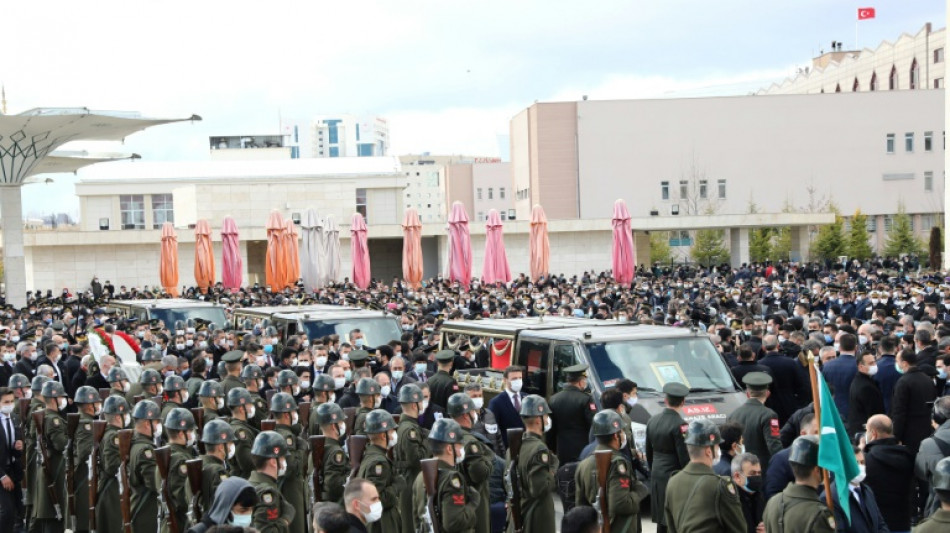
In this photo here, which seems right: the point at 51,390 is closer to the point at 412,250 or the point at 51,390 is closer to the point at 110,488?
the point at 110,488

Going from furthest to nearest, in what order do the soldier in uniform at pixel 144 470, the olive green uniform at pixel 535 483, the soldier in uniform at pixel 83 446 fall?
the soldier in uniform at pixel 83 446 → the soldier in uniform at pixel 144 470 → the olive green uniform at pixel 535 483

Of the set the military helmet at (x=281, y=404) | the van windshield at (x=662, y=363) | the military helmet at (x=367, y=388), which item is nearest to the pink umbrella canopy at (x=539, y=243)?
the van windshield at (x=662, y=363)

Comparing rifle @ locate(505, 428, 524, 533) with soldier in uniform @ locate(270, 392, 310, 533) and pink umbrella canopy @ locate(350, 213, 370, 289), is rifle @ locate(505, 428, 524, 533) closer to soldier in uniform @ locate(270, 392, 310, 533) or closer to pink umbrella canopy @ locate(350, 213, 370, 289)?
soldier in uniform @ locate(270, 392, 310, 533)

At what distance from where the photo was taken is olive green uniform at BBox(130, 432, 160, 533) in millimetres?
9695

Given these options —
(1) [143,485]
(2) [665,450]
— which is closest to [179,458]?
(1) [143,485]

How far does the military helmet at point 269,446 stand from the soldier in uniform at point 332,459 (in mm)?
1395

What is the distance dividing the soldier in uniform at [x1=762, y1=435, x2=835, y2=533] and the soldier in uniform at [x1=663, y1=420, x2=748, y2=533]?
51cm

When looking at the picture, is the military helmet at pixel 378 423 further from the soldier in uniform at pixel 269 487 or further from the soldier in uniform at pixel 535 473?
the soldier in uniform at pixel 535 473

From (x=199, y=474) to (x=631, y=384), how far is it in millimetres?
4303

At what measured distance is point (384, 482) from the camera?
8.83 metres

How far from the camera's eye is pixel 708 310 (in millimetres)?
25094

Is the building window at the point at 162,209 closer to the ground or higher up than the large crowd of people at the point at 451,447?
higher up

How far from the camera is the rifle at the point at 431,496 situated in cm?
798

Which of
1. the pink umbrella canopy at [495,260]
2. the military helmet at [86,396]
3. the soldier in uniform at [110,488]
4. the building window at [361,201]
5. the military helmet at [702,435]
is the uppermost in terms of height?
the building window at [361,201]
